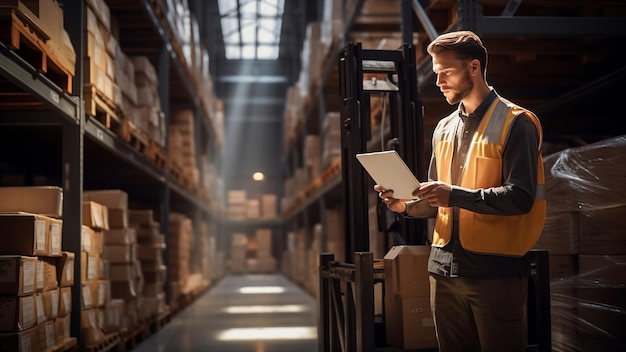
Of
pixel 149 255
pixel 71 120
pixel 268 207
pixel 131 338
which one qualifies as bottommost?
pixel 131 338

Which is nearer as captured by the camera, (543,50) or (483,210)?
(483,210)

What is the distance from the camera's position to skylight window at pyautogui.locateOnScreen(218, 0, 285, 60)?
21.6 meters

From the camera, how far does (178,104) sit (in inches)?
486

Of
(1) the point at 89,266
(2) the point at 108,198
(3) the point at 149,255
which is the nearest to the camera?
(1) the point at 89,266

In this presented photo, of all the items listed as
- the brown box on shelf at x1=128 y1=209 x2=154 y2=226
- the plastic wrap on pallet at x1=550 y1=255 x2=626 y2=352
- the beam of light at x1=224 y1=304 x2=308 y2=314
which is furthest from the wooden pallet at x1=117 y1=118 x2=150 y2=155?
the plastic wrap on pallet at x1=550 y1=255 x2=626 y2=352

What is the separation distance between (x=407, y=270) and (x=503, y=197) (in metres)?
1.44

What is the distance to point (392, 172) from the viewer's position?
2631 mm

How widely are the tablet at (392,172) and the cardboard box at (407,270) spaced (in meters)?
0.97

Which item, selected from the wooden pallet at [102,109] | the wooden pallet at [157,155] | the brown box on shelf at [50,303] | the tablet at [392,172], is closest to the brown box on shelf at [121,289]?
the wooden pallet at [102,109]

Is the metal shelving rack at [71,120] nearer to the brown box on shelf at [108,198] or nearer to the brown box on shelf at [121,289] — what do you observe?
the brown box on shelf at [108,198]

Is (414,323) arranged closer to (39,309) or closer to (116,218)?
(39,309)

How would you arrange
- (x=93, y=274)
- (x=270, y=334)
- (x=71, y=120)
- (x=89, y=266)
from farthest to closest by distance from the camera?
(x=270, y=334) → (x=93, y=274) → (x=89, y=266) → (x=71, y=120)

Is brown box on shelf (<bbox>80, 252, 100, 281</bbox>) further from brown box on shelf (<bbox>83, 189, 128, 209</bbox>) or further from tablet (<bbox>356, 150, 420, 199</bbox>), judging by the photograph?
tablet (<bbox>356, 150, 420, 199</bbox>)

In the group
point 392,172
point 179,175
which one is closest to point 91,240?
point 392,172
